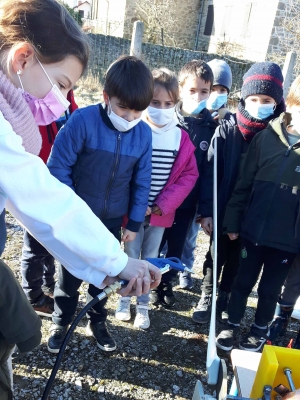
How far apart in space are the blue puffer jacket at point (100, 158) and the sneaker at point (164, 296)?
98cm

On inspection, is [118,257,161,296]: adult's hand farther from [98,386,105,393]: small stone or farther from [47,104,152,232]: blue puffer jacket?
[98,386,105,393]: small stone

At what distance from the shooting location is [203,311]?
277cm

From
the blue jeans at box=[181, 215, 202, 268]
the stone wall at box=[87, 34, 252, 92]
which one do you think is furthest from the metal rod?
the stone wall at box=[87, 34, 252, 92]

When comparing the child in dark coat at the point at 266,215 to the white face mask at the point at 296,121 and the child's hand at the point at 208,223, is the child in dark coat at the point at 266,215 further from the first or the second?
the child's hand at the point at 208,223

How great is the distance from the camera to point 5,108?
0.98 m

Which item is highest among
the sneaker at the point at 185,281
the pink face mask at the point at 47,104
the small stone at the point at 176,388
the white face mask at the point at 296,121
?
the pink face mask at the point at 47,104

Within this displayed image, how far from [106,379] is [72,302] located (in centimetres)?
50

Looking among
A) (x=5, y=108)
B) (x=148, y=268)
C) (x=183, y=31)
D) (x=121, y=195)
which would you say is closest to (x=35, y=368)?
(x=121, y=195)

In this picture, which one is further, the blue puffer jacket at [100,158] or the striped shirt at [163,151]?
the striped shirt at [163,151]

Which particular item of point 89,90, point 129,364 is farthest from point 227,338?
point 89,90

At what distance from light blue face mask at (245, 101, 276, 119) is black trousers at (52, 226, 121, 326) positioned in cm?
121

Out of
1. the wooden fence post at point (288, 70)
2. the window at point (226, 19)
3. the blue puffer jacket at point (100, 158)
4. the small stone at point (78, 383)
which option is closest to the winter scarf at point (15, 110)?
the blue puffer jacket at point (100, 158)

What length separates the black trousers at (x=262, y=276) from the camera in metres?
2.36

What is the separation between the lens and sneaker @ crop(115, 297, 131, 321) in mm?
2648
